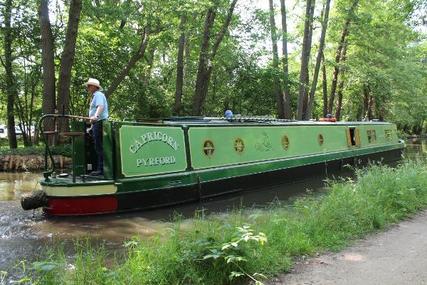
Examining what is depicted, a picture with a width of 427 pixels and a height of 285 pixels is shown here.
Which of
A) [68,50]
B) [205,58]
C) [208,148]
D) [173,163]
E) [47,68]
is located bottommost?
[173,163]

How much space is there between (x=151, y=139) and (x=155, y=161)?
42 centimetres

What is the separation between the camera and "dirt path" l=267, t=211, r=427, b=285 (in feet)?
13.8

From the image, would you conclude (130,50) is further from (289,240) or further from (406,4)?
(289,240)

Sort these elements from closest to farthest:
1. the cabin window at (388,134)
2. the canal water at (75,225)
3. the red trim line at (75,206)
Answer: the canal water at (75,225)
the red trim line at (75,206)
the cabin window at (388,134)

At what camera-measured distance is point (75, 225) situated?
7582 mm

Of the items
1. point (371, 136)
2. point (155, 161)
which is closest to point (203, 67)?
point (371, 136)

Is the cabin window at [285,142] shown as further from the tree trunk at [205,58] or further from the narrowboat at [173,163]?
the tree trunk at [205,58]

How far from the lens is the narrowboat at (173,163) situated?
8148 mm

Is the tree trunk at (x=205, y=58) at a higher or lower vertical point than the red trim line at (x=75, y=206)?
higher

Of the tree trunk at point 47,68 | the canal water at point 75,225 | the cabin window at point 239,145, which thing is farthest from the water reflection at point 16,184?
the cabin window at point 239,145

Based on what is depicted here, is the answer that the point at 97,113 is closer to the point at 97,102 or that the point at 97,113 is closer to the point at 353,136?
the point at 97,102

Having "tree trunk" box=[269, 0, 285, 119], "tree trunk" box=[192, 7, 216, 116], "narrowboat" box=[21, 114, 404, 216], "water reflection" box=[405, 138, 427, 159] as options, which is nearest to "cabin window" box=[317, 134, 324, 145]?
"narrowboat" box=[21, 114, 404, 216]

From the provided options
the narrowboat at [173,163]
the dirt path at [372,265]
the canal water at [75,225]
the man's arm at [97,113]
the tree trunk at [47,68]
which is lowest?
the canal water at [75,225]

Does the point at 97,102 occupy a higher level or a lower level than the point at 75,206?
higher
